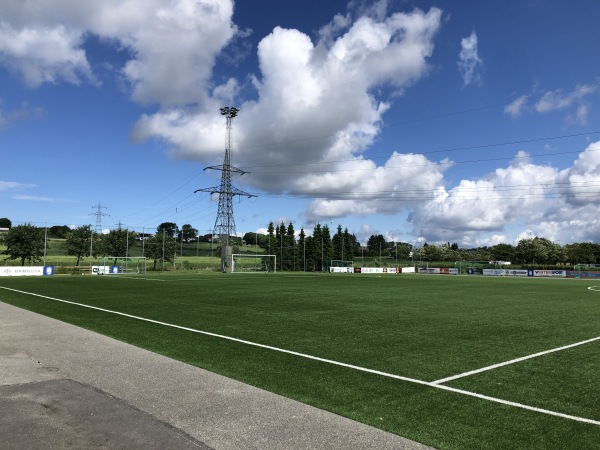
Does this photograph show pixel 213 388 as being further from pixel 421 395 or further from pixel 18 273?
pixel 18 273

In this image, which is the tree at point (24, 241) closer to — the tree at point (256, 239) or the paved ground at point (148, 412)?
the tree at point (256, 239)

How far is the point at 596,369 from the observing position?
25.7ft

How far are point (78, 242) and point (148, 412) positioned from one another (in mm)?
75868

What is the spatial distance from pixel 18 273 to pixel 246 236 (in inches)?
2757

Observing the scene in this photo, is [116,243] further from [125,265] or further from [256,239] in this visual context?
[256,239]

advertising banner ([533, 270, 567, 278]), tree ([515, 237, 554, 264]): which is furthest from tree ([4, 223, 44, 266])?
tree ([515, 237, 554, 264])

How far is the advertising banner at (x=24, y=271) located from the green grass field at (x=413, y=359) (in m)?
34.9

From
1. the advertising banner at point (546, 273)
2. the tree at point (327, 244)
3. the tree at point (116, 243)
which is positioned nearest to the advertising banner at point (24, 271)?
the tree at point (116, 243)

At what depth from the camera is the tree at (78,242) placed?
72.9 meters

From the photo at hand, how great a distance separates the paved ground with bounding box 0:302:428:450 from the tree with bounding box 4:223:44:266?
64711mm

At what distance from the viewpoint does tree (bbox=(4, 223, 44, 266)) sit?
208 ft

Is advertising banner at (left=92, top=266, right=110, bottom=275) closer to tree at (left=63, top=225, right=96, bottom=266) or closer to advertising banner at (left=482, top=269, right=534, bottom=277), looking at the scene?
tree at (left=63, top=225, right=96, bottom=266)

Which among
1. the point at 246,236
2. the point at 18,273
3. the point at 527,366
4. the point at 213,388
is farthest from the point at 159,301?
the point at 246,236

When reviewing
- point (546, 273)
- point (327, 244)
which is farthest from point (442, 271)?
point (327, 244)
